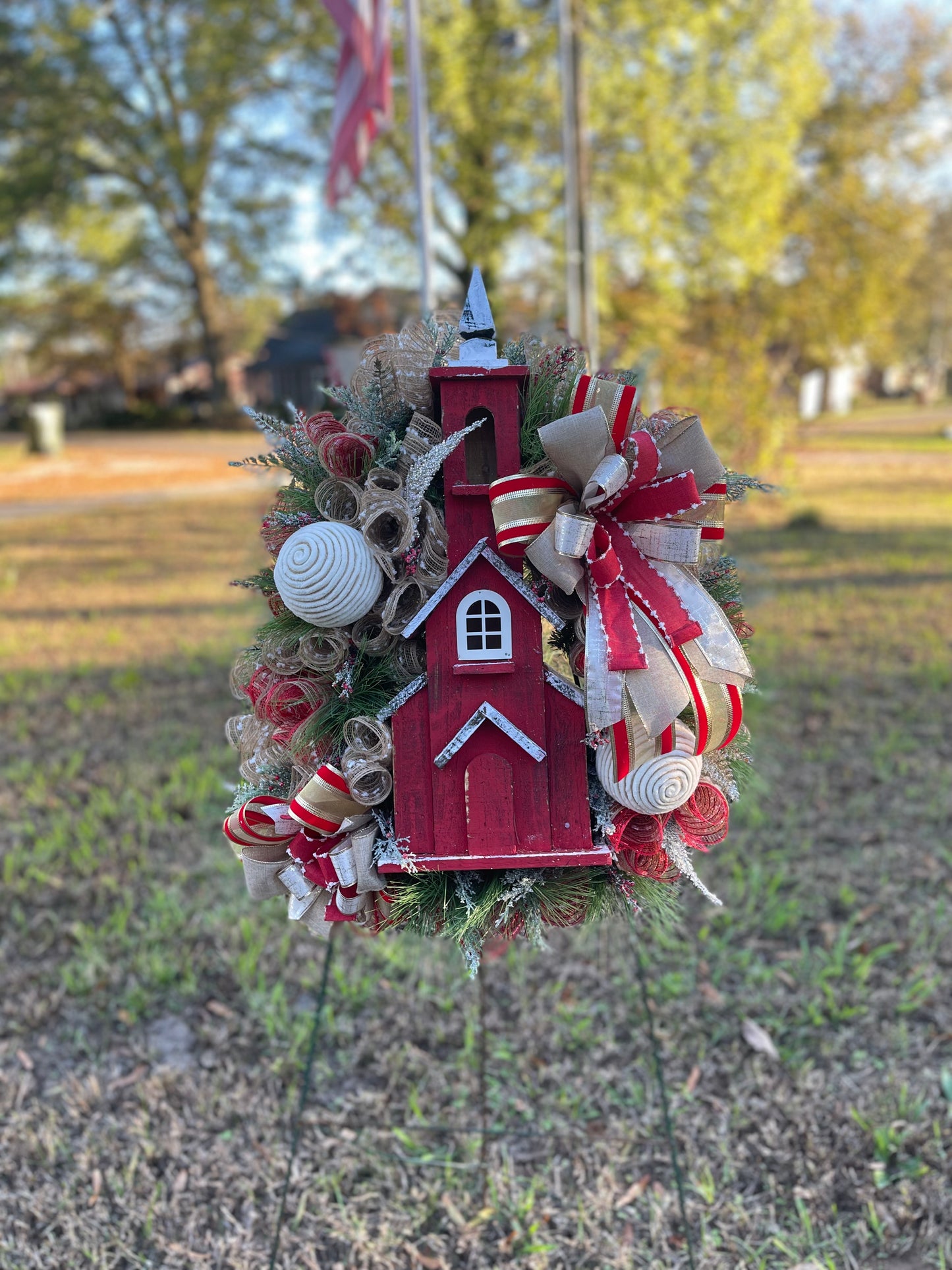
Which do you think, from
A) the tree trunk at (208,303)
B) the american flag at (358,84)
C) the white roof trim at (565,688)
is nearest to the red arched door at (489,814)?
the white roof trim at (565,688)

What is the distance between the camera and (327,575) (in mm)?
1424

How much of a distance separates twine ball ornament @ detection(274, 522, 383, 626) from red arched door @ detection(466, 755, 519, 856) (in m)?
0.32

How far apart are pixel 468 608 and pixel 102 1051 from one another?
2.04 meters

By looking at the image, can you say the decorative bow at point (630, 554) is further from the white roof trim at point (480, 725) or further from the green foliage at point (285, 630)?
the green foliage at point (285, 630)

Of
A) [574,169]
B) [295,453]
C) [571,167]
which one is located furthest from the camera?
[574,169]

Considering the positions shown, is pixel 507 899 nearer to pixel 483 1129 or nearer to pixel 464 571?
pixel 464 571

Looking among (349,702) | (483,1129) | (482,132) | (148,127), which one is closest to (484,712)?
(349,702)

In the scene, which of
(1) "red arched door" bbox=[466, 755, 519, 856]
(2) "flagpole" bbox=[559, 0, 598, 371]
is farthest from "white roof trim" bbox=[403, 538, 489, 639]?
(2) "flagpole" bbox=[559, 0, 598, 371]

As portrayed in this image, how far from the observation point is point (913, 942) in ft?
10.1

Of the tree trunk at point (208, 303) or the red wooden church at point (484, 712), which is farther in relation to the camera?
Result: the tree trunk at point (208, 303)

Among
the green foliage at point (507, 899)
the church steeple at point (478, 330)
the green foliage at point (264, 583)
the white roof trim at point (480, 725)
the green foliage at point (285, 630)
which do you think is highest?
the church steeple at point (478, 330)

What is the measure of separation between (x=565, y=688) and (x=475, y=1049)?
1.64m

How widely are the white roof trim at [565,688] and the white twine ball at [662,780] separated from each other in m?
0.09

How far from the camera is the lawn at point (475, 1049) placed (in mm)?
2148
